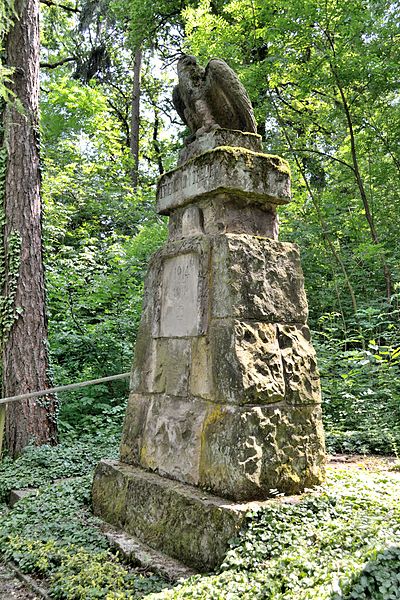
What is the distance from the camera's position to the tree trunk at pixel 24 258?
6.27 metres

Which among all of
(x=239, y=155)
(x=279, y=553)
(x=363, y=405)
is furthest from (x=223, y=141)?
(x=363, y=405)

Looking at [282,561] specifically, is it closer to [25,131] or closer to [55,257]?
[25,131]

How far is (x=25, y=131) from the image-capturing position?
6.81 m

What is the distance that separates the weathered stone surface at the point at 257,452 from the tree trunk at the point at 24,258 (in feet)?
12.2

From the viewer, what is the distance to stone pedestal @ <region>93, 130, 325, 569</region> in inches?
117

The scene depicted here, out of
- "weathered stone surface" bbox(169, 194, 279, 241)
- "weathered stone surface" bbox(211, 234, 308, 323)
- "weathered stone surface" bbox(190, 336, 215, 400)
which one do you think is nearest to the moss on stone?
"weathered stone surface" bbox(169, 194, 279, 241)

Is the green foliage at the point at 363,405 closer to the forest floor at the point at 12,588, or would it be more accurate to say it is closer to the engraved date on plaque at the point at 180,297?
the engraved date on plaque at the point at 180,297

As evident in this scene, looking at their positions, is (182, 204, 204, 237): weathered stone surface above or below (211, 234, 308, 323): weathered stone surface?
above

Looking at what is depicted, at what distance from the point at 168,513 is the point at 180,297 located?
4.46 ft

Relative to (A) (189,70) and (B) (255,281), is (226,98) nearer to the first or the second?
(A) (189,70)

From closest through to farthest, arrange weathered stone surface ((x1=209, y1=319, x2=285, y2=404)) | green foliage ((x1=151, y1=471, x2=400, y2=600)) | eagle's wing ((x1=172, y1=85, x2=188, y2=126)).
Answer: green foliage ((x1=151, y1=471, x2=400, y2=600))
weathered stone surface ((x1=209, y1=319, x2=285, y2=404))
eagle's wing ((x1=172, y1=85, x2=188, y2=126))

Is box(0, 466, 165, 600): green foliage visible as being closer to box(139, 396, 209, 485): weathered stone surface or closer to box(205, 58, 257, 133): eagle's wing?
box(139, 396, 209, 485): weathered stone surface

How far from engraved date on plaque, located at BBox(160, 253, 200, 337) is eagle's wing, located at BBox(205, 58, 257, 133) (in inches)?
42.2

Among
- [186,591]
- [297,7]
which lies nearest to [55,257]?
[297,7]
